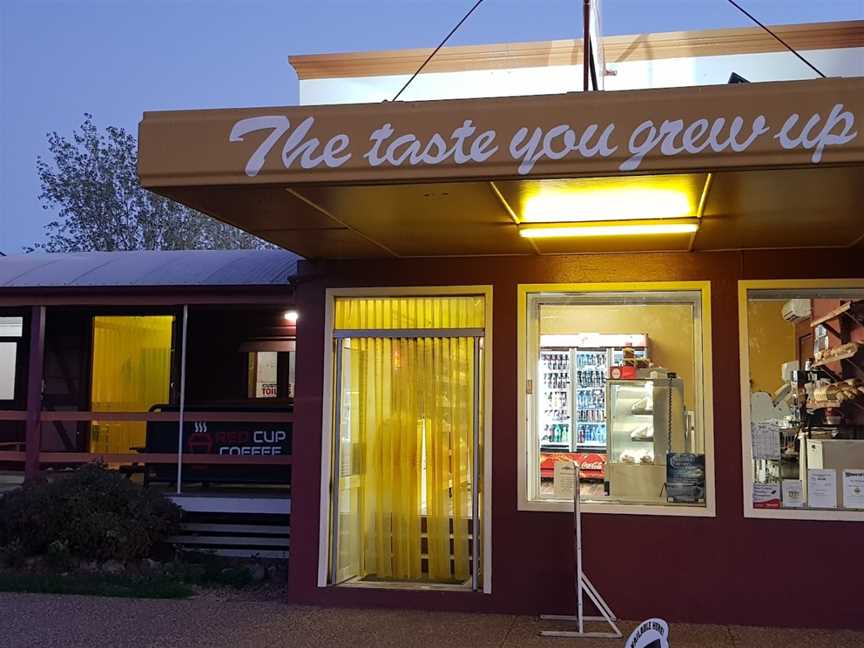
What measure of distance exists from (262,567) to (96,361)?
24.2ft

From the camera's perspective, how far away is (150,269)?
12477 mm

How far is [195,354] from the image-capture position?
15719 millimetres

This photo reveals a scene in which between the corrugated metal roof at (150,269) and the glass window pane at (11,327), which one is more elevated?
the corrugated metal roof at (150,269)

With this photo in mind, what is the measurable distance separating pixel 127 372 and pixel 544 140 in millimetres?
12775

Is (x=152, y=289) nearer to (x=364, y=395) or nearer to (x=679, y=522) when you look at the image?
(x=364, y=395)

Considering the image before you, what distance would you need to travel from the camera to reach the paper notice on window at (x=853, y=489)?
7445mm

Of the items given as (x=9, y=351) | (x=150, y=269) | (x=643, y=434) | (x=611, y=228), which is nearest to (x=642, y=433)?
(x=643, y=434)

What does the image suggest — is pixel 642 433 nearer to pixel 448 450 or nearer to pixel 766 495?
pixel 766 495

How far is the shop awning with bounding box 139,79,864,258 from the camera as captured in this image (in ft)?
17.1

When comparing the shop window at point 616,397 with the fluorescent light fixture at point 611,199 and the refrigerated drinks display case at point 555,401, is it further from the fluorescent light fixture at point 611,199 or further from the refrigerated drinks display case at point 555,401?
the fluorescent light fixture at point 611,199

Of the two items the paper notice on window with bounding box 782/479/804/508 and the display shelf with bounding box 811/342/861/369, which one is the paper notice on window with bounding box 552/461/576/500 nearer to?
the paper notice on window with bounding box 782/479/804/508

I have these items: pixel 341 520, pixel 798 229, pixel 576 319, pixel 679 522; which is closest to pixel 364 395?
pixel 341 520

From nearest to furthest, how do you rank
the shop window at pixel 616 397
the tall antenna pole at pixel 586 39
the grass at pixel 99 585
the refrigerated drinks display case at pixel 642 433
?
1. the tall antenna pole at pixel 586 39
2. the shop window at pixel 616 397
3. the refrigerated drinks display case at pixel 642 433
4. the grass at pixel 99 585

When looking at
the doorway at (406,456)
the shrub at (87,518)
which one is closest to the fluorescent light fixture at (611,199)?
the doorway at (406,456)
